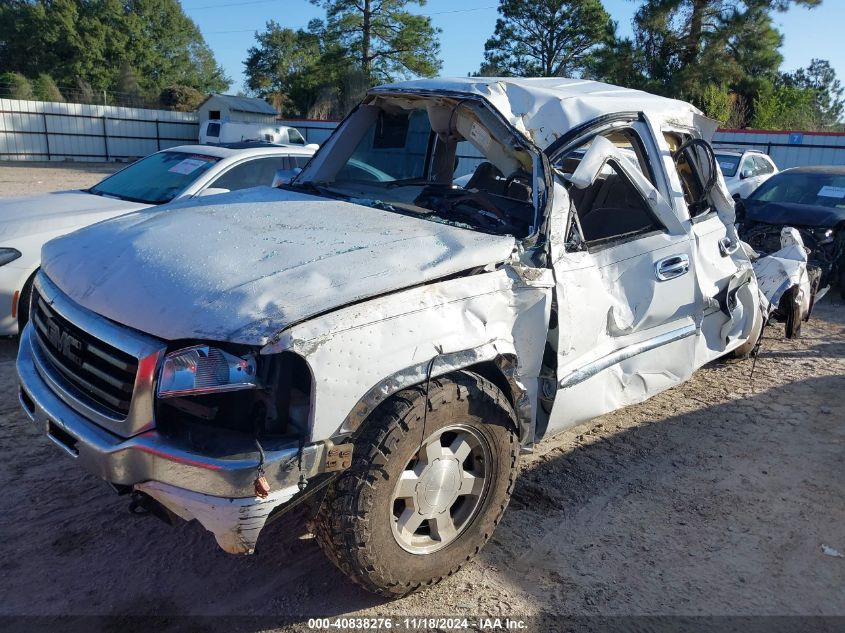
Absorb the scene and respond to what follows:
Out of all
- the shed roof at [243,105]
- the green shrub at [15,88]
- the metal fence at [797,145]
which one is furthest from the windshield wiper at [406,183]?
the green shrub at [15,88]

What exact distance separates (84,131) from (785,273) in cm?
3087

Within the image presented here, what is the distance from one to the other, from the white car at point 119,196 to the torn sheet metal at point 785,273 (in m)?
4.47

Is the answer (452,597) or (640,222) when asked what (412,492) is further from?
(640,222)

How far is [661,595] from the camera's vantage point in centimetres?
309

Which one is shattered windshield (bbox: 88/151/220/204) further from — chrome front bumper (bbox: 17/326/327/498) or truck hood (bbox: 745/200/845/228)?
truck hood (bbox: 745/200/845/228)

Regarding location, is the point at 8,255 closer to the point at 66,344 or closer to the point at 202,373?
the point at 66,344

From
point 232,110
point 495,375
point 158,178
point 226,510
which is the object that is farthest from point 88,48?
point 226,510

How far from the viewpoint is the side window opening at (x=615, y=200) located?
409 cm

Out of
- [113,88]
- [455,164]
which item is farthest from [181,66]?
[455,164]

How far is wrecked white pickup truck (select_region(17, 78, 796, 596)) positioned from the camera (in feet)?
8.05

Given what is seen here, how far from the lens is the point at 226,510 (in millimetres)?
2363

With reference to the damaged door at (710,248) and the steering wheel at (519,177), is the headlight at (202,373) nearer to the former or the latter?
the steering wheel at (519,177)

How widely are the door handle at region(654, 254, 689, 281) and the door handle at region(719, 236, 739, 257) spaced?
0.64 metres

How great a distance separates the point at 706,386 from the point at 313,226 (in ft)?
12.3
